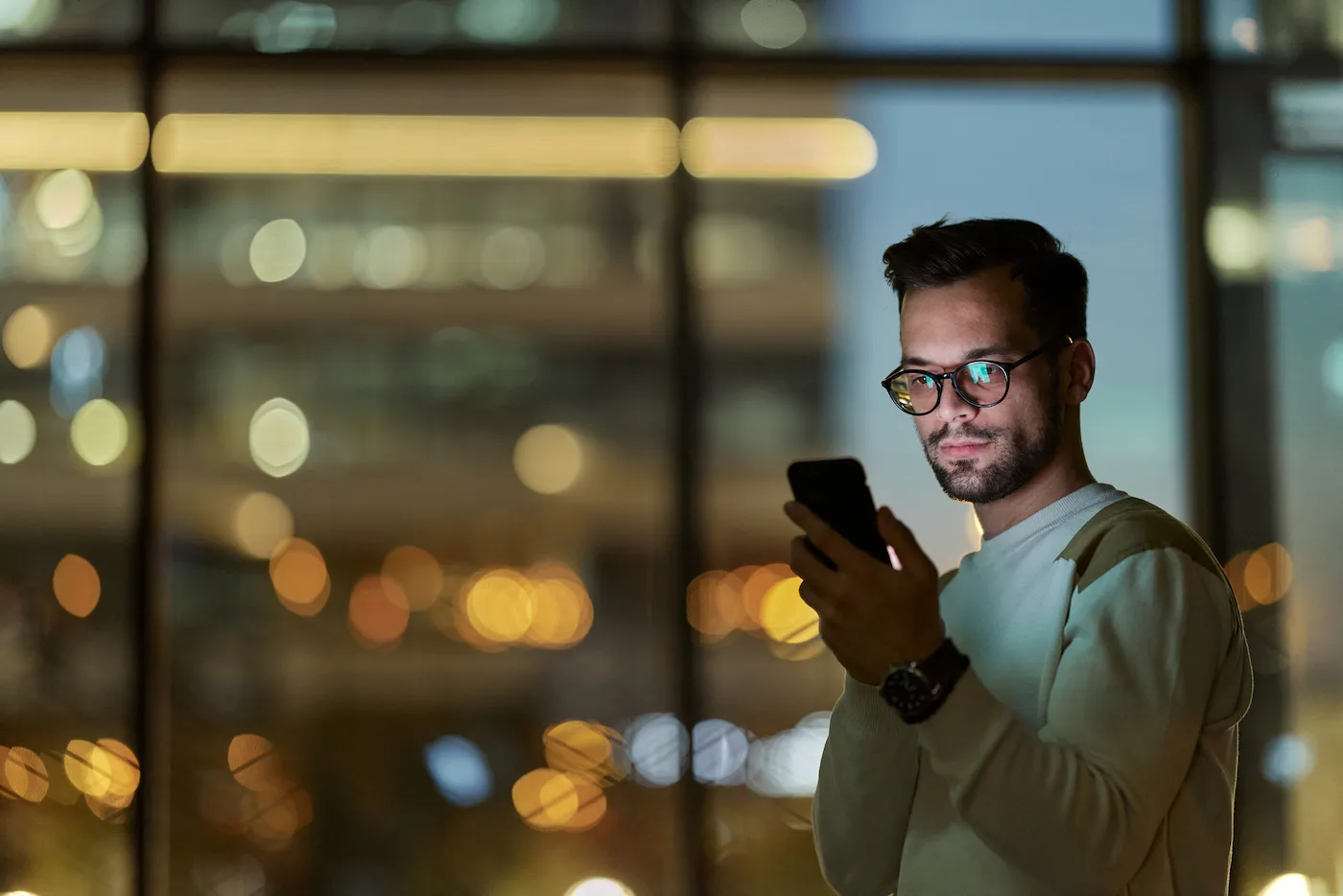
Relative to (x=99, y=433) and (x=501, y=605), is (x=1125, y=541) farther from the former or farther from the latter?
(x=99, y=433)

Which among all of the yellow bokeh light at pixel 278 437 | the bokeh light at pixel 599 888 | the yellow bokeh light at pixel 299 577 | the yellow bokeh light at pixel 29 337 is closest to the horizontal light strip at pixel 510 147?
the yellow bokeh light at pixel 29 337

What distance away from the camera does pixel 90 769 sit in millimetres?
3025

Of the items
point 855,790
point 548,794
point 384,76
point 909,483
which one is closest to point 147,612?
point 548,794

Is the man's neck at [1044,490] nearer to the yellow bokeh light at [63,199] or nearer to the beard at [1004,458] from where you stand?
the beard at [1004,458]

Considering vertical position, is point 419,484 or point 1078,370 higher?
point 1078,370

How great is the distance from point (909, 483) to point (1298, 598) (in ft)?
3.30

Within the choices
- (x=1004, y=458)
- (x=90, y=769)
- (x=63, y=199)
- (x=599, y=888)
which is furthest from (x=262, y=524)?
Answer: (x=1004, y=458)

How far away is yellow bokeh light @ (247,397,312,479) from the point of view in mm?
3186

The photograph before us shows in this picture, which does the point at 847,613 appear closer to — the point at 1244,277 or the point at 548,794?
the point at 548,794

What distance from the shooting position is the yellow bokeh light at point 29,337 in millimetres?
3188

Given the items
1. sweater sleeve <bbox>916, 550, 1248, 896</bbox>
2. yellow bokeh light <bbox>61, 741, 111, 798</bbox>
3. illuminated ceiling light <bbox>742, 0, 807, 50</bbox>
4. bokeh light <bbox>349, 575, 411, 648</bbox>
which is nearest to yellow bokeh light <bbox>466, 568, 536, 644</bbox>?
bokeh light <bbox>349, 575, 411, 648</bbox>

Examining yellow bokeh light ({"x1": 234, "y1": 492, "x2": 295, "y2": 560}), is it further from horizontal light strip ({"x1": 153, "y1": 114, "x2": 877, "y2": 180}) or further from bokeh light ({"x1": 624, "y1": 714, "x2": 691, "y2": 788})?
bokeh light ({"x1": 624, "y1": 714, "x2": 691, "y2": 788})

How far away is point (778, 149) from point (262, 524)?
1648 mm

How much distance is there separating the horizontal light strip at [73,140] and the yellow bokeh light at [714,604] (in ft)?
5.88
